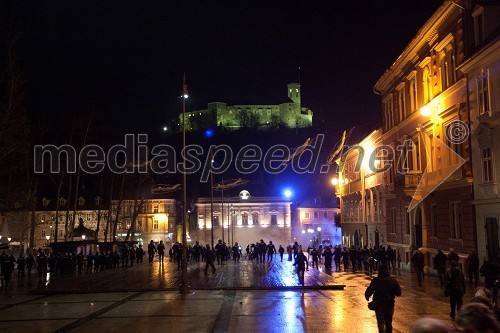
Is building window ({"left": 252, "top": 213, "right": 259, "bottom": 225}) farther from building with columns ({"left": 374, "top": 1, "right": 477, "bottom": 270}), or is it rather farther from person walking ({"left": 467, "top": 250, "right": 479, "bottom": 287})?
person walking ({"left": 467, "top": 250, "right": 479, "bottom": 287})

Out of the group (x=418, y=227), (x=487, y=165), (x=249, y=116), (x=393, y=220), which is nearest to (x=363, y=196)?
(x=393, y=220)

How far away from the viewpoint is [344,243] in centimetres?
5966

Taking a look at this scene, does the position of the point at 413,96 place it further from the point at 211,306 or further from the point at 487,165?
the point at 211,306

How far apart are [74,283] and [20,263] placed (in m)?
7.85

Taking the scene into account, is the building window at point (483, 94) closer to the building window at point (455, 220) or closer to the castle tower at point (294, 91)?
the building window at point (455, 220)

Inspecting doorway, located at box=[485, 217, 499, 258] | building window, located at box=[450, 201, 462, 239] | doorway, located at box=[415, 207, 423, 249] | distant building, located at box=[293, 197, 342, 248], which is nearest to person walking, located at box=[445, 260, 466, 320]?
doorway, located at box=[485, 217, 499, 258]

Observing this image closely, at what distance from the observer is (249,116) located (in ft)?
549

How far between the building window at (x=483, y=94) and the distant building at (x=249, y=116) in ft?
462

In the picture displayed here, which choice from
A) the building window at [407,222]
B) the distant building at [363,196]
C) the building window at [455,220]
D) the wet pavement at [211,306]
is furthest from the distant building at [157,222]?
the building window at [455,220]

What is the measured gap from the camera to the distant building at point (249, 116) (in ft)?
544

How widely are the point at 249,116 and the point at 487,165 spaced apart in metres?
145

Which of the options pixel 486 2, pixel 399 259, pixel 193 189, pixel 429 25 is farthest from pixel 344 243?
pixel 193 189

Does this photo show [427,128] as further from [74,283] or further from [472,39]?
[74,283]

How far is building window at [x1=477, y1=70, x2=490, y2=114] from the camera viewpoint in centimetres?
2353
